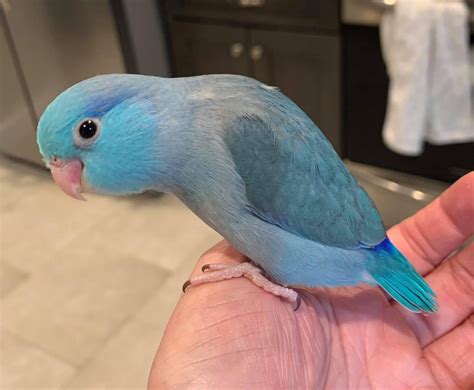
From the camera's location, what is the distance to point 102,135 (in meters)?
0.62

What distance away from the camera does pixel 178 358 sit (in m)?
0.64

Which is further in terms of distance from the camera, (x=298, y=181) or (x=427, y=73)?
(x=427, y=73)

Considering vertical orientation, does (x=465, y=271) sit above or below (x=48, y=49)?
below

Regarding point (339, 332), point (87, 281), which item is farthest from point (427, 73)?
point (87, 281)

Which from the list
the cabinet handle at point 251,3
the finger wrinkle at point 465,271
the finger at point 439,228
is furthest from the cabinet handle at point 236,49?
the finger wrinkle at point 465,271

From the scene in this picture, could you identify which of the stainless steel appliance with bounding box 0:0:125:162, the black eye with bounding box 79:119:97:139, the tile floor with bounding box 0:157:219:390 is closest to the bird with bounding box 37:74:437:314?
the black eye with bounding box 79:119:97:139

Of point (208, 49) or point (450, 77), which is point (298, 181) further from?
point (208, 49)

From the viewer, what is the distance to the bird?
2.04 ft

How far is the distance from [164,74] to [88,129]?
4.26 feet

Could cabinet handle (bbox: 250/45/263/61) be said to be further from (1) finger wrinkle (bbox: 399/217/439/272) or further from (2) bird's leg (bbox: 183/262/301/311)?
(2) bird's leg (bbox: 183/262/301/311)

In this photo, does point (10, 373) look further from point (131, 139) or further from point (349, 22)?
point (349, 22)

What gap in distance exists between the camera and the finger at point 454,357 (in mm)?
807

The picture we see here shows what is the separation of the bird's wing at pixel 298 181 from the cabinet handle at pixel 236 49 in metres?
1.04

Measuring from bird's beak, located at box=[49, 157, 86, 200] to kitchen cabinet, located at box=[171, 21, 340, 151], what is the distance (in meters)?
1.06
